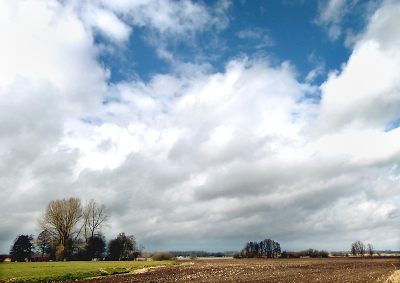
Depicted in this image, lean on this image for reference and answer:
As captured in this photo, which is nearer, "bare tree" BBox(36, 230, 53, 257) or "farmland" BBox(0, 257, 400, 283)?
"farmland" BBox(0, 257, 400, 283)

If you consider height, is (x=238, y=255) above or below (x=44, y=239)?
below

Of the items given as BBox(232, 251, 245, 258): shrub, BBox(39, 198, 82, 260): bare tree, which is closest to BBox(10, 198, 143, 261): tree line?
BBox(39, 198, 82, 260): bare tree

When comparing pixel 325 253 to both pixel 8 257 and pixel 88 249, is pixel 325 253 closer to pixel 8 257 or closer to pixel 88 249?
pixel 88 249

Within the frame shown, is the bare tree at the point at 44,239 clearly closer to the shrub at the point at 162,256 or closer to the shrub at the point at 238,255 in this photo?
the shrub at the point at 162,256

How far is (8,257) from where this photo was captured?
103 metres

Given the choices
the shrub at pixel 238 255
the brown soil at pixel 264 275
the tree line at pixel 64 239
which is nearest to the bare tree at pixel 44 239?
the tree line at pixel 64 239

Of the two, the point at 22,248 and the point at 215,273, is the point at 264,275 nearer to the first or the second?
the point at 215,273

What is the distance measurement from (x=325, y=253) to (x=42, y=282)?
16701cm

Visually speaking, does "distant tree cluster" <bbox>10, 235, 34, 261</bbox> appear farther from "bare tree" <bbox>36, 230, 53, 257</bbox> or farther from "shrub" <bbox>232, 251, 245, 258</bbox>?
"shrub" <bbox>232, 251, 245, 258</bbox>

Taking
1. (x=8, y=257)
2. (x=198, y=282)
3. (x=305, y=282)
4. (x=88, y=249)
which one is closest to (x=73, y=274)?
(x=198, y=282)

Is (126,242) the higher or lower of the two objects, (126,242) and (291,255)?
the higher

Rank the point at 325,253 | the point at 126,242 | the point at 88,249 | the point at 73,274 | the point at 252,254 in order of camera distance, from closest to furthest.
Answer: the point at 73,274 → the point at 88,249 → the point at 126,242 → the point at 325,253 → the point at 252,254

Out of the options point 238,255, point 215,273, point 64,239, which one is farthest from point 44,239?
point 238,255

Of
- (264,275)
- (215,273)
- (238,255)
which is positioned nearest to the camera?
(264,275)
